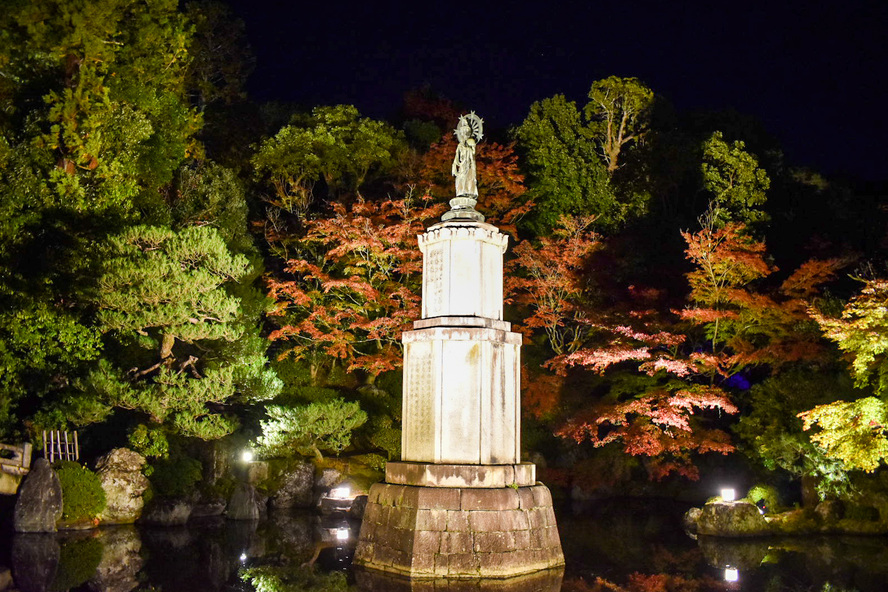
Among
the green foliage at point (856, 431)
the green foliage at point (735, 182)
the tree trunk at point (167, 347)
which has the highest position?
the green foliage at point (735, 182)

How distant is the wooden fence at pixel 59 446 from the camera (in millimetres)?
13953

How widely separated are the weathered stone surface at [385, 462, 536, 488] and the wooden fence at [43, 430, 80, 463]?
7895mm

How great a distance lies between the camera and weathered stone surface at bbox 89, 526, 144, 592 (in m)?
Result: 8.63

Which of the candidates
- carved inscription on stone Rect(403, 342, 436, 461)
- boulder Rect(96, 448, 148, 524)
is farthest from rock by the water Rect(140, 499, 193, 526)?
carved inscription on stone Rect(403, 342, 436, 461)

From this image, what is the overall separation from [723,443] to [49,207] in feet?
46.1

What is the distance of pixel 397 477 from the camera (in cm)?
987

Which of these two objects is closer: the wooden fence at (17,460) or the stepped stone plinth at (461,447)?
the stepped stone plinth at (461,447)

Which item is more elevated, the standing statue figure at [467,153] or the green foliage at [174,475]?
the standing statue figure at [467,153]

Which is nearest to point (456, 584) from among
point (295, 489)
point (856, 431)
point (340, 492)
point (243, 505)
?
point (856, 431)

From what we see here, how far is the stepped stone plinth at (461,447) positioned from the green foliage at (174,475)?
22.7 ft

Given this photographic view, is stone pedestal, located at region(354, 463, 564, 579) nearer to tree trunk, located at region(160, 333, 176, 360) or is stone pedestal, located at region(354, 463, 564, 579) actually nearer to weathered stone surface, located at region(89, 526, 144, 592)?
weathered stone surface, located at region(89, 526, 144, 592)

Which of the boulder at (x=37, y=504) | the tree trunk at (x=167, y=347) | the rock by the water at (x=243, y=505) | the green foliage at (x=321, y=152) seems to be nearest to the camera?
the boulder at (x=37, y=504)

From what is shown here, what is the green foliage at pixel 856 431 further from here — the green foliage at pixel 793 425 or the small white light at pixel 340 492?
the small white light at pixel 340 492

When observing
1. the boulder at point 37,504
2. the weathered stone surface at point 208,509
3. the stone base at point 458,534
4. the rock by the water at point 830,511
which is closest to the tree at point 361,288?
the weathered stone surface at point 208,509
